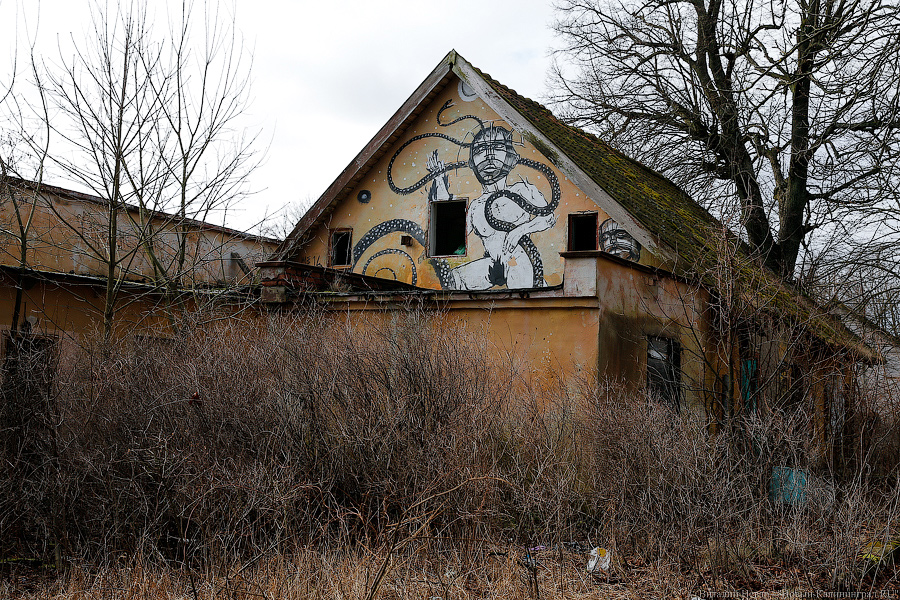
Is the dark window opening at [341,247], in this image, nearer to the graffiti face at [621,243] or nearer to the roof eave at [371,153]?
the roof eave at [371,153]

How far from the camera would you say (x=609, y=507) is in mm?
7781

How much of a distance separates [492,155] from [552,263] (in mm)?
2144

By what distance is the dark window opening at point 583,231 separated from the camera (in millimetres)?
13078

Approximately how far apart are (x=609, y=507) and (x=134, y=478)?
4.39 m

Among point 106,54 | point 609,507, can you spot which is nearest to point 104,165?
point 106,54

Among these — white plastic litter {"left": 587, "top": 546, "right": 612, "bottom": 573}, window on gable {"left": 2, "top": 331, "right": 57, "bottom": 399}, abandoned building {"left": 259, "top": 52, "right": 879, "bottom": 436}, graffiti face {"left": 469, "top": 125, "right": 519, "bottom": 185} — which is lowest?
white plastic litter {"left": 587, "top": 546, "right": 612, "bottom": 573}

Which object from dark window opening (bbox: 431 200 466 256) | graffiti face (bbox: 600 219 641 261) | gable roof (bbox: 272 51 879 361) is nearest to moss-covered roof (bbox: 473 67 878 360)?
gable roof (bbox: 272 51 879 361)

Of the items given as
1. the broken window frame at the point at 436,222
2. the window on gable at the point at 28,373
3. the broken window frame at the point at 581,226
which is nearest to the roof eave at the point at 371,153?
the broken window frame at the point at 436,222

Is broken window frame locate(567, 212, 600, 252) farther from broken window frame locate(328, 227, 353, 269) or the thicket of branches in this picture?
the thicket of branches

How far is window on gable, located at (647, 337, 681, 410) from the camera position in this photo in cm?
1101

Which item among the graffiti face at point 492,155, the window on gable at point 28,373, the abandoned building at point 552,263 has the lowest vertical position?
the window on gable at point 28,373

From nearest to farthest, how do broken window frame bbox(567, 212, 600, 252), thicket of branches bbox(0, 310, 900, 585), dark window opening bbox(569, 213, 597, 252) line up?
thicket of branches bbox(0, 310, 900, 585)
broken window frame bbox(567, 212, 600, 252)
dark window opening bbox(569, 213, 597, 252)

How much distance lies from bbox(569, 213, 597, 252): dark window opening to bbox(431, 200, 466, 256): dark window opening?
190 centimetres

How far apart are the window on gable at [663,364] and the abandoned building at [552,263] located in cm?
3
